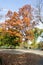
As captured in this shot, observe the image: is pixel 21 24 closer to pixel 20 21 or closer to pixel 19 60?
pixel 20 21

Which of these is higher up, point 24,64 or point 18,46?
point 24,64

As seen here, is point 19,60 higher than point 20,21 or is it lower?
lower

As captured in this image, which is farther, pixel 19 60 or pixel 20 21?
pixel 20 21

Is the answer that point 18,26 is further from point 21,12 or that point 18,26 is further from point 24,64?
point 24,64

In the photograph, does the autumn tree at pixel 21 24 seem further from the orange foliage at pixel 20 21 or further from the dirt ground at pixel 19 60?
the dirt ground at pixel 19 60

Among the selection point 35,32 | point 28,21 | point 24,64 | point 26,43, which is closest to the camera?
point 24,64

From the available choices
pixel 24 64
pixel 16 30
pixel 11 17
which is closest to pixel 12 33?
pixel 16 30

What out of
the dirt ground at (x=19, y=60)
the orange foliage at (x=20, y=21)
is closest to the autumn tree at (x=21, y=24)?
the orange foliage at (x=20, y=21)

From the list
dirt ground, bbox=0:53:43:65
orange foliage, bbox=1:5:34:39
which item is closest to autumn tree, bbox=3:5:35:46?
orange foliage, bbox=1:5:34:39

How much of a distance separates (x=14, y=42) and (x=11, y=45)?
0.48 m

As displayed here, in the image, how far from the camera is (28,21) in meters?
17.0

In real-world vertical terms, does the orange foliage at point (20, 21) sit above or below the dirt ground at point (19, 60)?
above

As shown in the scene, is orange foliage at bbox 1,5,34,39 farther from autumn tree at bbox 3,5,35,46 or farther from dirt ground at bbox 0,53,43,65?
dirt ground at bbox 0,53,43,65

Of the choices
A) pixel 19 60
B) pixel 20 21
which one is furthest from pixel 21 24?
pixel 19 60
